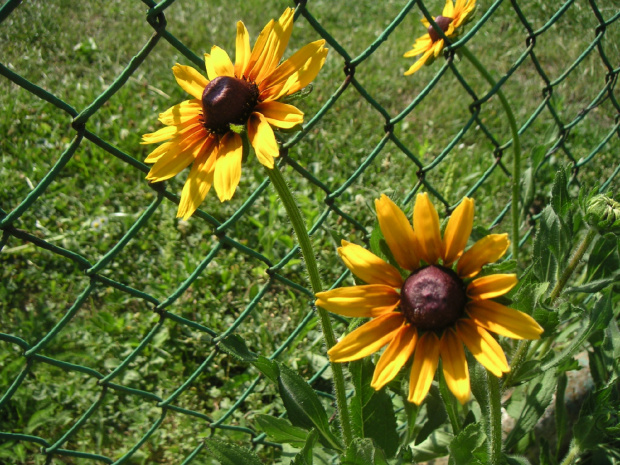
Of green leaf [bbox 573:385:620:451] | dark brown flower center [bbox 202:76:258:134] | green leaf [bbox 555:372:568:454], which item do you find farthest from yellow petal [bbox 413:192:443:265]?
green leaf [bbox 555:372:568:454]

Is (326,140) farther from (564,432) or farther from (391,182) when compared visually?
(564,432)

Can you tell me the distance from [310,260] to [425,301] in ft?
0.88

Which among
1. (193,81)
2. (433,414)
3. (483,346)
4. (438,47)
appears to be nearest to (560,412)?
(433,414)

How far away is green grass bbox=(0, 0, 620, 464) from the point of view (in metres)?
1.93

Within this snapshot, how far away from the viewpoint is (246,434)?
1.83 meters

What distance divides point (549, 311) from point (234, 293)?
54.2 inches

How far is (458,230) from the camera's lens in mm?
945

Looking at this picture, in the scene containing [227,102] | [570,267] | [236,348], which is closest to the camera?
[227,102]

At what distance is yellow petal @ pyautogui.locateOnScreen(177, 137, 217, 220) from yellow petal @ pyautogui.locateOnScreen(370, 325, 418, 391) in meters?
0.41

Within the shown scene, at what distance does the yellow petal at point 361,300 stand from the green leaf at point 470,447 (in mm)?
299

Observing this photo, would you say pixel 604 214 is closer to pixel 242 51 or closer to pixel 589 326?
pixel 589 326

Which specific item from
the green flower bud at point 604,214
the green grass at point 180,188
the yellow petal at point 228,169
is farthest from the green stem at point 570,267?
the yellow petal at point 228,169

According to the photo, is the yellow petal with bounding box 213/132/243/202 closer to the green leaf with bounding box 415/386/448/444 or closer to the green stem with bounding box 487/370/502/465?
the green stem with bounding box 487/370/502/465

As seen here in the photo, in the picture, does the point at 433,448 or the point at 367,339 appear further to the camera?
the point at 433,448
